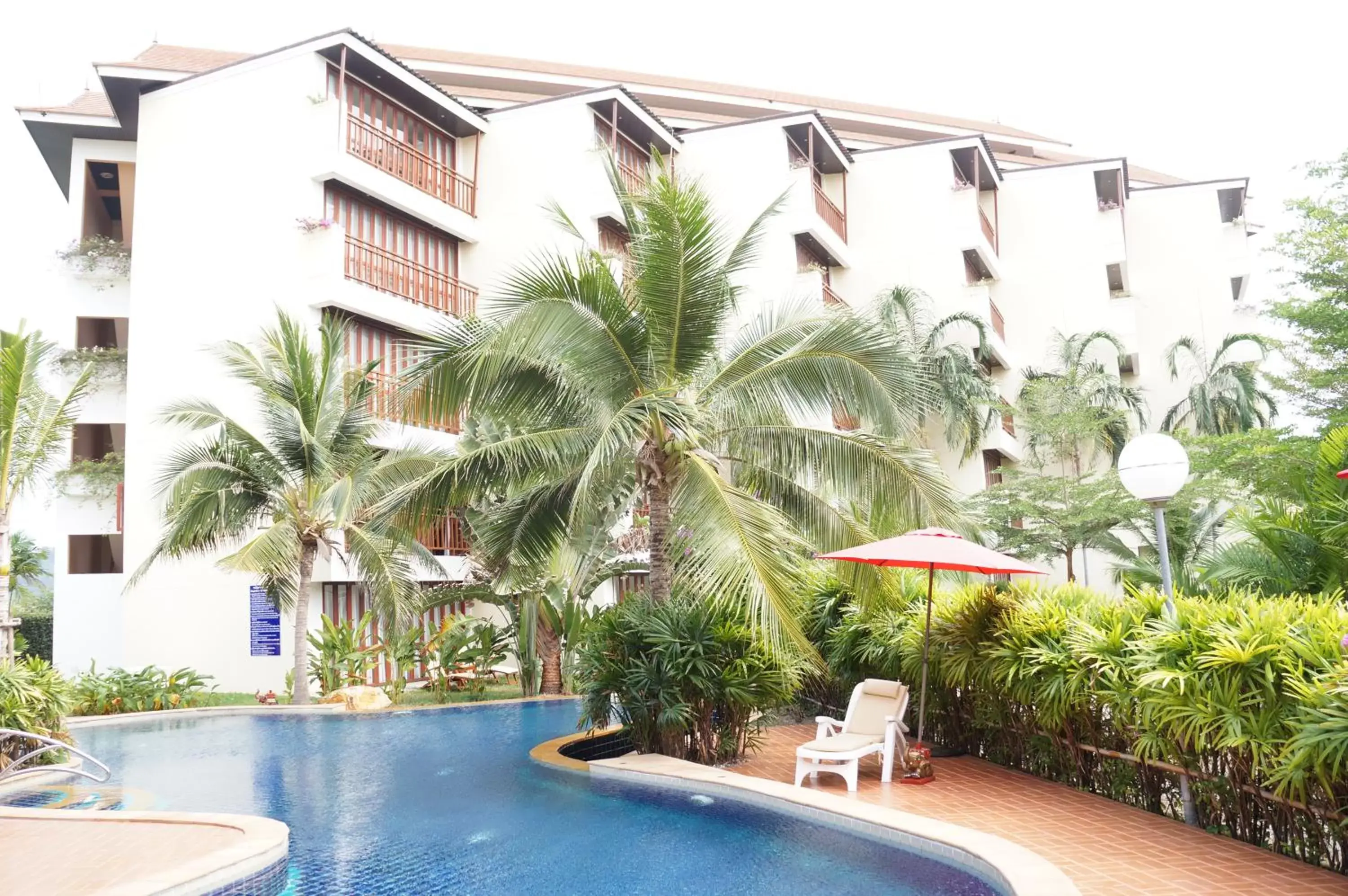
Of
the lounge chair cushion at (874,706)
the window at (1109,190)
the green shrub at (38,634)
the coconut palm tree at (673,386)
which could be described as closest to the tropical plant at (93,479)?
the green shrub at (38,634)

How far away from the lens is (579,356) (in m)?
10.9

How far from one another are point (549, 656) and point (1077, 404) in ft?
55.3

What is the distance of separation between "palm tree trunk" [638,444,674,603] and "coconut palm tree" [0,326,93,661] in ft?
29.9

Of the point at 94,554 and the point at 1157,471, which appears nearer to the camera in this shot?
the point at 1157,471

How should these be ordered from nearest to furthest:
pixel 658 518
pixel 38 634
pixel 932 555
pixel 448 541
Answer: pixel 932 555 < pixel 658 518 < pixel 448 541 < pixel 38 634

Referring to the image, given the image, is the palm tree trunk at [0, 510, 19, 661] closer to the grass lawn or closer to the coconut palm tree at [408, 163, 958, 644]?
the grass lawn

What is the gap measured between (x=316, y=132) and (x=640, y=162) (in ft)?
32.2

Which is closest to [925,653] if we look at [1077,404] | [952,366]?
[1077,404]

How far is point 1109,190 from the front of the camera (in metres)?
37.6

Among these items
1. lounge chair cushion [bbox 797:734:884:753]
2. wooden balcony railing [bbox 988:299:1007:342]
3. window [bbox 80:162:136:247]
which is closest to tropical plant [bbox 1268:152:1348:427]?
wooden balcony railing [bbox 988:299:1007:342]

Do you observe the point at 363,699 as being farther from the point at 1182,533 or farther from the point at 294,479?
the point at 1182,533

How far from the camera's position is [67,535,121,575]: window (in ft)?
72.1

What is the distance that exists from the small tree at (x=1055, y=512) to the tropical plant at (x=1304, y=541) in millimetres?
15497

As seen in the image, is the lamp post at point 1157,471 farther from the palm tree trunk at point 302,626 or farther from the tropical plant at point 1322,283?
the tropical plant at point 1322,283
